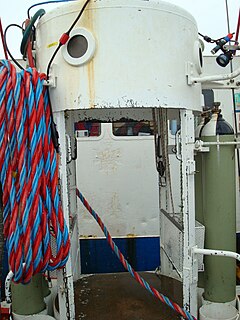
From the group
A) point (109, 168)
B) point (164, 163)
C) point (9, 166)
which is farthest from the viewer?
point (109, 168)

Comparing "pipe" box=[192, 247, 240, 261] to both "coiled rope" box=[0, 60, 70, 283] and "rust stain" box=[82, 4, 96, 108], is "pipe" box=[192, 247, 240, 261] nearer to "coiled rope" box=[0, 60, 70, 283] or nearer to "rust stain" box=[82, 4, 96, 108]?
"coiled rope" box=[0, 60, 70, 283]

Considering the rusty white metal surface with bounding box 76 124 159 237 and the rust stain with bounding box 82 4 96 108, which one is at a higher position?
the rust stain with bounding box 82 4 96 108

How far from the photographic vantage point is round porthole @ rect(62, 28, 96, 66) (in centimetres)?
200

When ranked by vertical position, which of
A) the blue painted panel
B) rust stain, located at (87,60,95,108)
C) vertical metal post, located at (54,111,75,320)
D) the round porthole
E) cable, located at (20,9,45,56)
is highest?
cable, located at (20,9,45,56)

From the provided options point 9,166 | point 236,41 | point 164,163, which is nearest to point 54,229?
point 9,166

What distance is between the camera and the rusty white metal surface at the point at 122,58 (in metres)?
2.01

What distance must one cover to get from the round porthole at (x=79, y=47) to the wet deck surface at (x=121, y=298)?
175 cm

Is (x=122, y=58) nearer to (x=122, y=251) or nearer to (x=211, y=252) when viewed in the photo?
(x=211, y=252)

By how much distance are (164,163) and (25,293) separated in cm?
157

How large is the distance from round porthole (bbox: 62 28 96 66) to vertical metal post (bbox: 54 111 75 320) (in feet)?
1.07

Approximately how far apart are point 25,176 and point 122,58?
2.78 ft

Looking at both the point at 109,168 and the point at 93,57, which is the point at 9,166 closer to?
the point at 93,57

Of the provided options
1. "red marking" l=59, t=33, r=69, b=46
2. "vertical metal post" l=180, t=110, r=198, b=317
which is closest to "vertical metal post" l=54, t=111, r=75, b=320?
"red marking" l=59, t=33, r=69, b=46

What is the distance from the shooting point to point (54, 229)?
1.97m
